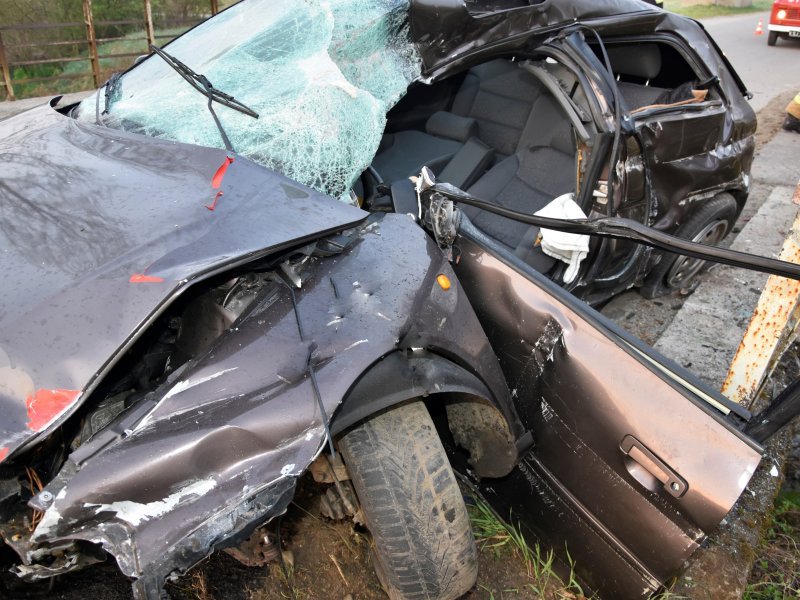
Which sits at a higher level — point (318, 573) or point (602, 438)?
point (602, 438)

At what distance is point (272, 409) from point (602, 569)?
1.06 m

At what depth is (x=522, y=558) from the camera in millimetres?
2109

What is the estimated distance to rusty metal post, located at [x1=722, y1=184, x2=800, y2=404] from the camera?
2256 mm

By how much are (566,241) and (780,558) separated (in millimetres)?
1421

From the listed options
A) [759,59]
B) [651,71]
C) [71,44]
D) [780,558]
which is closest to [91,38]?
[71,44]

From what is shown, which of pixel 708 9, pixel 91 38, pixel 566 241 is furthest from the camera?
pixel 708 9

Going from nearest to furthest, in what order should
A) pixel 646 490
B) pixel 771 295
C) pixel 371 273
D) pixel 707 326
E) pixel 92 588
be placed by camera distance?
pixel 646 490, pixel 371 273, pixel 92 588, pixel 771 295, pixel 707 326

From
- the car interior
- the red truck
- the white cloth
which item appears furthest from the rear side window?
the red truck

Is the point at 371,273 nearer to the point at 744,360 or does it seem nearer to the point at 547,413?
the point at 547,413

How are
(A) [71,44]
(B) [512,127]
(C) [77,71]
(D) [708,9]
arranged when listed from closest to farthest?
(B) [512,127] → (A) [71,44] → (C) [77,71] → (D) [708,9]

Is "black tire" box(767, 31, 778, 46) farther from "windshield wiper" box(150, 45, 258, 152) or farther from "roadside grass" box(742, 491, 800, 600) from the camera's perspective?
"windshield wiper" box(150, 45, 258, 152)

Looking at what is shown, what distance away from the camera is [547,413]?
1.82m

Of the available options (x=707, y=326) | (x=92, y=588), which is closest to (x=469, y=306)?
(x=92, y=588)

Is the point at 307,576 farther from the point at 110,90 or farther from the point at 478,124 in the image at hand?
the point at 478,124
